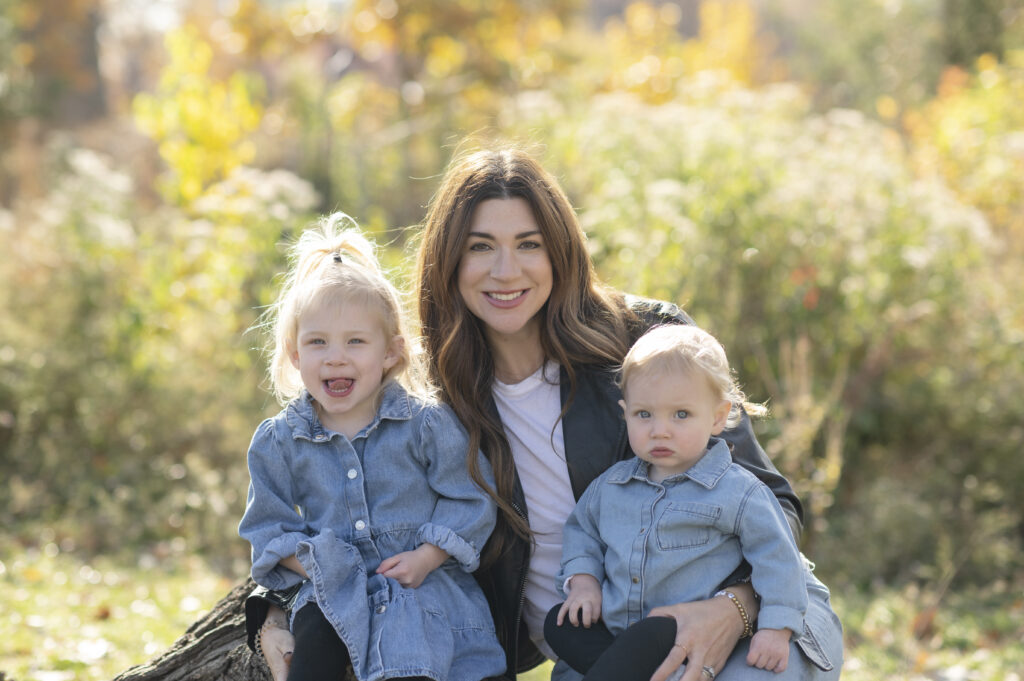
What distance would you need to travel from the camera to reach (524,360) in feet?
9.76

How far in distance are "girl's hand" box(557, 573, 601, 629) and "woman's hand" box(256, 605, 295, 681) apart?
26.8 inches

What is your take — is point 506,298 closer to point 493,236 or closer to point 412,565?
point 493,236

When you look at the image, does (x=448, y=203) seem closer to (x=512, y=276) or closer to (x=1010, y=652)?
(x=512, y=276)

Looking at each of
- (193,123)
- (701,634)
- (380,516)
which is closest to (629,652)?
(701,634)

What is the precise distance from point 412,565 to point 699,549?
2.32ft

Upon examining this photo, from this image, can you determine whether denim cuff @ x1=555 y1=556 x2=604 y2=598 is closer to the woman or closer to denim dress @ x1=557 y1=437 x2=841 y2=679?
denim dress @ x1=557 y1=437 x2=841 y2=679

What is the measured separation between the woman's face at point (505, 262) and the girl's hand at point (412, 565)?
2.17 ft

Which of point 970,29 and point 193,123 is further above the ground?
point 970,29

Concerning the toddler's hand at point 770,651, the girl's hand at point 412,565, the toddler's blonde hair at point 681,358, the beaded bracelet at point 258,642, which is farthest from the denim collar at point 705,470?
the beaded bracelet at point 258,642

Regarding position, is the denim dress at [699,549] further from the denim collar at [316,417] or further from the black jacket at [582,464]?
the denim collar at [316,417]

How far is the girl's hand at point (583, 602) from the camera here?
246cm

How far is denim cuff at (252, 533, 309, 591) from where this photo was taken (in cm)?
247

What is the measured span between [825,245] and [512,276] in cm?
324

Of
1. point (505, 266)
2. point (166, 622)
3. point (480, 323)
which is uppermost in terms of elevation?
point (505, 266)
